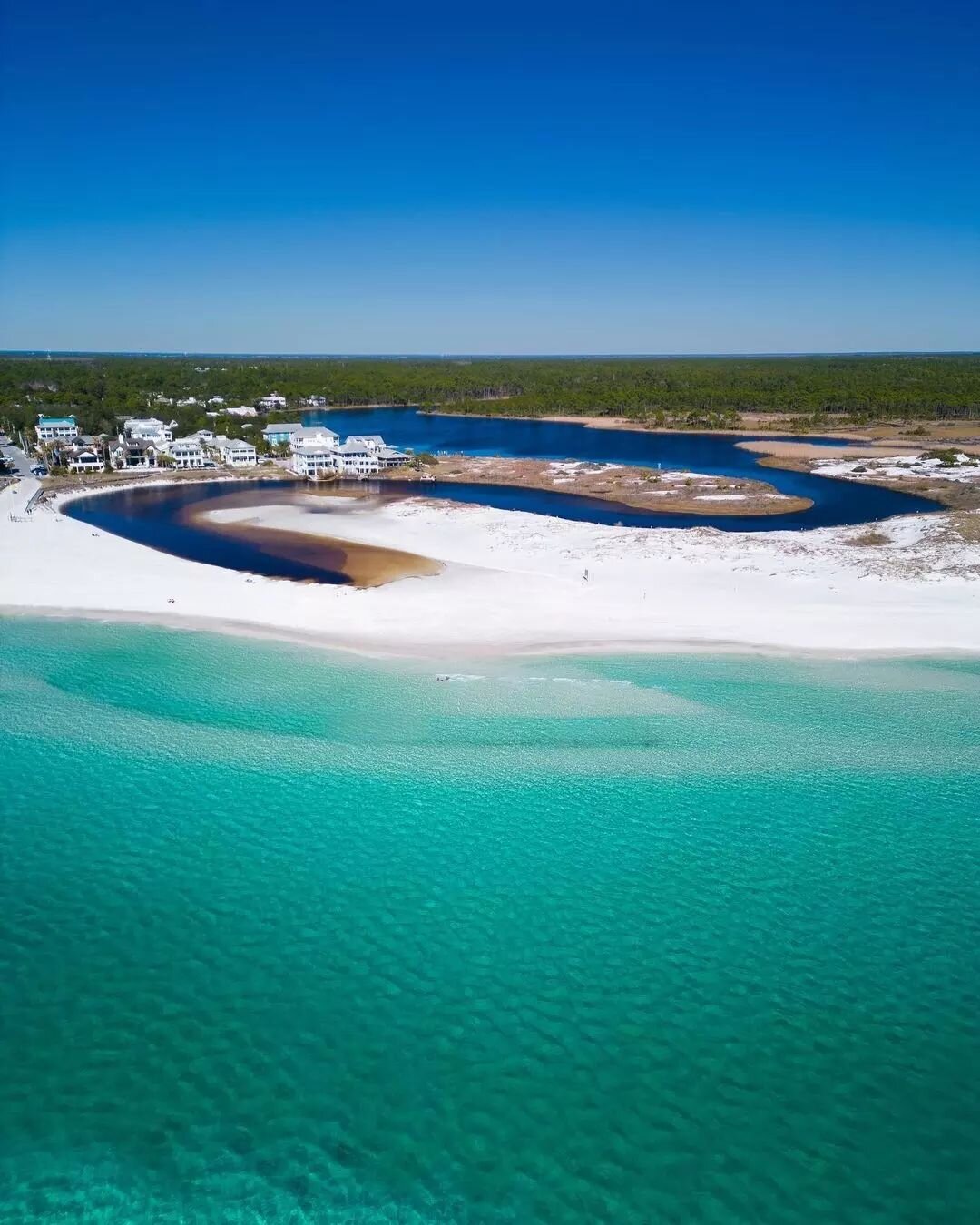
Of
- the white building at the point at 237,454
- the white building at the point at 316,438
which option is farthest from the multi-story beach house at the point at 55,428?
the white building at the point at 316,438

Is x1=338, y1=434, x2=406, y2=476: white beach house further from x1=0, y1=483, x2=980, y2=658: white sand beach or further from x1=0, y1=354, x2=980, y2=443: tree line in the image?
x1=0, y1=483, x2=980, y2=658: white sand beach

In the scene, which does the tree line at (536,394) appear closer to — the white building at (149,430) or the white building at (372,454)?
the white building at (149,430)

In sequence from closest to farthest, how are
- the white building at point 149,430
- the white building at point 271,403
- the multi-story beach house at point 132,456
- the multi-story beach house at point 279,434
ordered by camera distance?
the multi-story beach house at point 132,456
the white building at point 149,430
the multi-story beach house at point 279,434
the white building at point 271,403

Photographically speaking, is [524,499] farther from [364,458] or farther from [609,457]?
[609,457]

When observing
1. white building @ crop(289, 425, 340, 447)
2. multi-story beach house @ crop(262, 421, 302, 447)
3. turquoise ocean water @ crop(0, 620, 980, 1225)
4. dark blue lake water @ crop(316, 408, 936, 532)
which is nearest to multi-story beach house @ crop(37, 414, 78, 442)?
multi-story beach house @ crop(262, 421, 302, 447)

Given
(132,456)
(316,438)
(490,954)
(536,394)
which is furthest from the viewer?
(536,394)

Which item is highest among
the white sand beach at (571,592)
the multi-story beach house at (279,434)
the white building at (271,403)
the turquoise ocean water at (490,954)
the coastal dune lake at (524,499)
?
the white building at (271,403)

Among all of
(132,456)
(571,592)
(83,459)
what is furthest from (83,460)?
(571,592)
